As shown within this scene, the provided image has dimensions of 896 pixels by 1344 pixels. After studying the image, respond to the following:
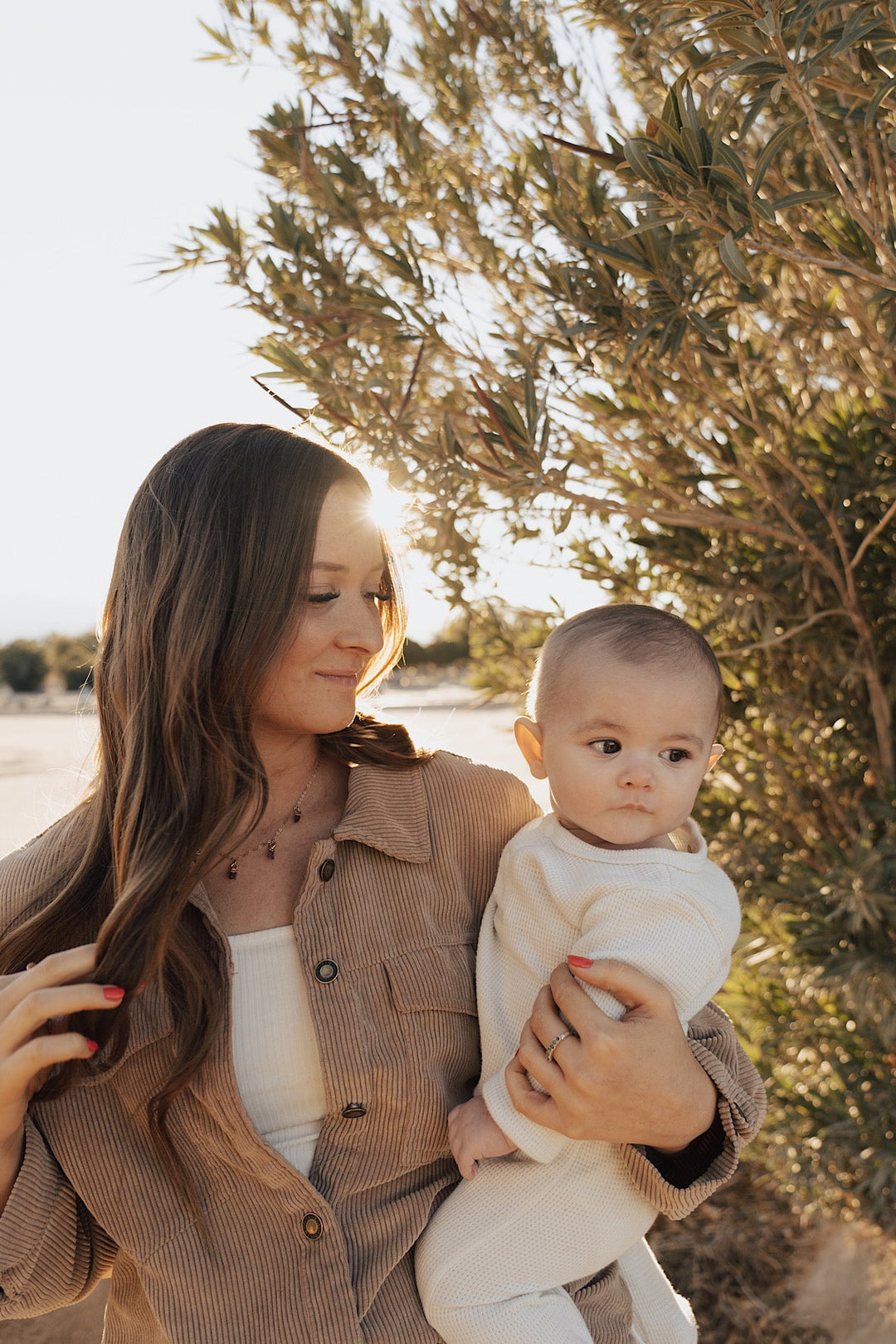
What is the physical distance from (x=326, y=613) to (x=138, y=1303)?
1.17 m

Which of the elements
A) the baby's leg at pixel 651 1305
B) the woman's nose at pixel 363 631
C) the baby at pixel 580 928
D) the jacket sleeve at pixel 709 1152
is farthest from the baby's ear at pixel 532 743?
the baby's leg at pixel 651 1305

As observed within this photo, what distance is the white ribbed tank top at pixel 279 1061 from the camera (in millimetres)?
1627

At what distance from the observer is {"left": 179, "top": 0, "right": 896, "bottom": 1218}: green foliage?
2.20m

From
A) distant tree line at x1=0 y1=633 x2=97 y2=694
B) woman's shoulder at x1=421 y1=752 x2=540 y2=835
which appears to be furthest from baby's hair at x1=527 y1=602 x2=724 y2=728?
distant tree line at x1=0 y1=633 x2=97 y2=694

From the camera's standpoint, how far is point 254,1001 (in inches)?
65.4

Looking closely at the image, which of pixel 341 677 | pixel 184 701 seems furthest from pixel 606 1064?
pixel 184 701

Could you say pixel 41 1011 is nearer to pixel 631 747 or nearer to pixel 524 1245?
pixel 524 1245

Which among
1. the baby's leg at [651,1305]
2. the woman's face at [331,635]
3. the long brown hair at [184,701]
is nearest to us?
the long brown hair at [184,701]

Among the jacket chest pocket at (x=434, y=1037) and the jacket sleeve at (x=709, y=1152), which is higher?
the jacket chest pocket at (x=434, y=1037)

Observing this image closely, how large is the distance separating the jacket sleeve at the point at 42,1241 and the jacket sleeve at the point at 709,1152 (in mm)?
879

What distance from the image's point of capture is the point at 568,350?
234 centimetres

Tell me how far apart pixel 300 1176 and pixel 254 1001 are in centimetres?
27

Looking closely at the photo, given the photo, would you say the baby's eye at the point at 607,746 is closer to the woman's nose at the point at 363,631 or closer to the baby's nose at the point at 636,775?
the baby's nose at the point at 636,775

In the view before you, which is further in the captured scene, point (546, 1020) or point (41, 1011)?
point (546, 1020)
